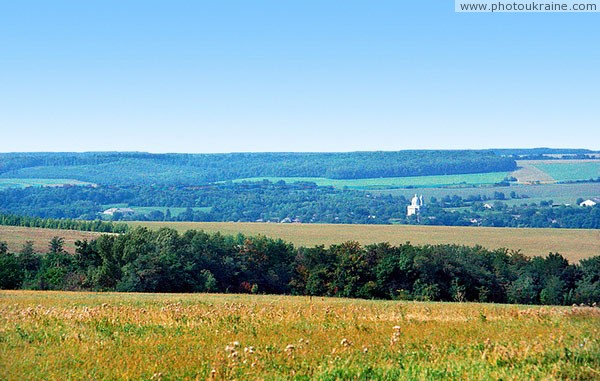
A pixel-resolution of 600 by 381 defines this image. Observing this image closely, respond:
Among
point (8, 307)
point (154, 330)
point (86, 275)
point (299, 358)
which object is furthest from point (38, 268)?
point (299, 358)

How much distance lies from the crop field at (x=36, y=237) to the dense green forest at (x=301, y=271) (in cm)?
2345

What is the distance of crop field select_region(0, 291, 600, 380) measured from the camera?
1346 centimetres

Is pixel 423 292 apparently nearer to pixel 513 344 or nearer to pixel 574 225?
pixel 513 344

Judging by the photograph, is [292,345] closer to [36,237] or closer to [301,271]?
[301,271]

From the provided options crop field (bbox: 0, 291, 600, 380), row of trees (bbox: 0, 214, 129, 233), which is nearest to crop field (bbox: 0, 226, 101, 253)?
row of trees (bbox: 0, 214, 129, 233)

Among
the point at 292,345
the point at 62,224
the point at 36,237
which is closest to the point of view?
the point at 292,345

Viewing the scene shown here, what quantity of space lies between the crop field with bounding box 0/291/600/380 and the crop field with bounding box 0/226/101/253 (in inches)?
3151

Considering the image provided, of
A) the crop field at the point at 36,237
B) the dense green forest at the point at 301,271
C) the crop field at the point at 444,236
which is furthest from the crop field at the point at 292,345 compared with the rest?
the crop field at the point at 444,236

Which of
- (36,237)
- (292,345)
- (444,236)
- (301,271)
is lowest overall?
(444,236)

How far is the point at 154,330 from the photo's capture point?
722 inches

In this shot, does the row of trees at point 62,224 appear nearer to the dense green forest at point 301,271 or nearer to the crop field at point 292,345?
the dense green forest at point 301,271

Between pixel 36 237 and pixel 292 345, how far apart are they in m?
104

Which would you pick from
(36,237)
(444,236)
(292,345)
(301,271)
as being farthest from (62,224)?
(292,345)

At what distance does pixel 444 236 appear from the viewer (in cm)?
13850
